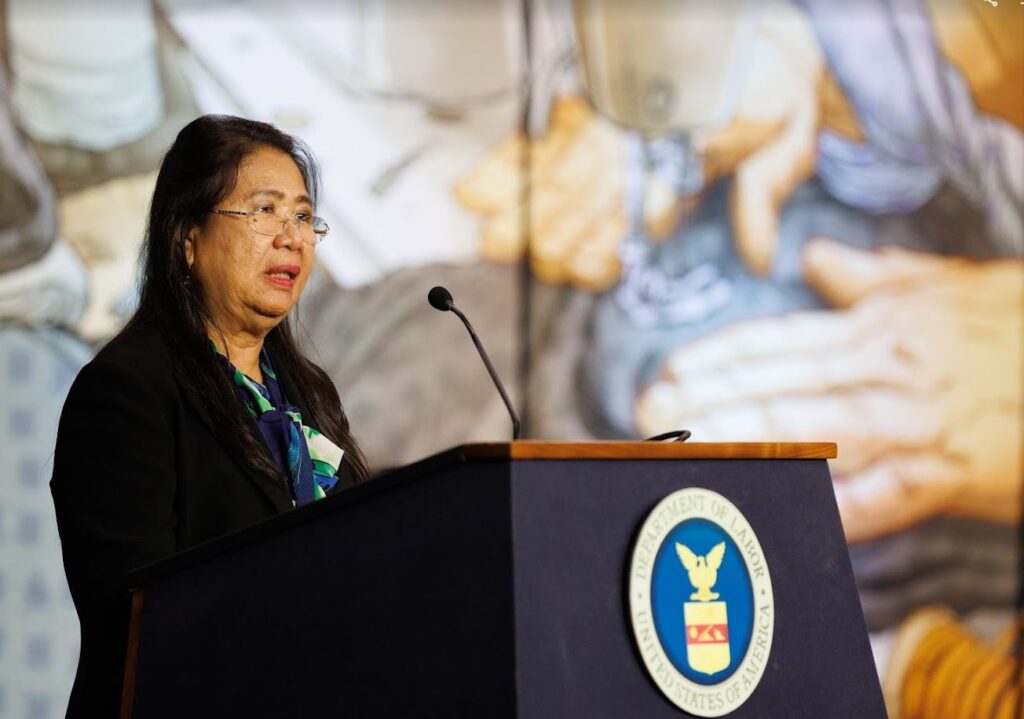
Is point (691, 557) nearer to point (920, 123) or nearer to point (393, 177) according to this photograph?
point (393, 177)

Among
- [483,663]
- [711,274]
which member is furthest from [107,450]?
[711,274]

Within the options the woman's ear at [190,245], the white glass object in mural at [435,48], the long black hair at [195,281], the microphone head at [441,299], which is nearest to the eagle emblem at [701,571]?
the microphone head at [441,299]

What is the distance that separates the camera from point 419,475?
4.18ft

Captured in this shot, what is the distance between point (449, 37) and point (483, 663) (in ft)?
12.0

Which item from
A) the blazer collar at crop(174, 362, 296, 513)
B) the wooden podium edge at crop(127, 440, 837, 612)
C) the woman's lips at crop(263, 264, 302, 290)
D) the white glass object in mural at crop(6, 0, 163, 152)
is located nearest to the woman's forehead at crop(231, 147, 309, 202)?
the woman's lips at crop(263, 264, 302, 290)

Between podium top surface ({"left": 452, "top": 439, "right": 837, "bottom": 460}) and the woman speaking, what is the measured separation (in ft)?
1.98

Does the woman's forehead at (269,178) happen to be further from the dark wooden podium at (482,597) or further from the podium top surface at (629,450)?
the podium top surface at (629,450)

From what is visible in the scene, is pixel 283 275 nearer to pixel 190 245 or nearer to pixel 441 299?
pixel 190 245

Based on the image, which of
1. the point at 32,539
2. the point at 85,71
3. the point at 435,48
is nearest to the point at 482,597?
the point at 32,539

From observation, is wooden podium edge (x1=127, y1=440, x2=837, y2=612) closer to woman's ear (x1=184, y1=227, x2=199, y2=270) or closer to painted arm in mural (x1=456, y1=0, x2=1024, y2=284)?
woman's ear (x1=184, y1=227, x2=199, y2=270)

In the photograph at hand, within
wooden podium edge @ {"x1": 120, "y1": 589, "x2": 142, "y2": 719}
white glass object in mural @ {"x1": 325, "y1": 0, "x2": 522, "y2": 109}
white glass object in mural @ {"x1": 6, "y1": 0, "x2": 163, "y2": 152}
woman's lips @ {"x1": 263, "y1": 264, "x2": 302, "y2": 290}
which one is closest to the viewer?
wooden podium edge @ {"x1": 120, "y1": 589, "x2": 142, "y2": 719}

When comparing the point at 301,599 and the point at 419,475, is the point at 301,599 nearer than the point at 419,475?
No

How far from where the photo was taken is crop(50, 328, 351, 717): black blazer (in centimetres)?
161

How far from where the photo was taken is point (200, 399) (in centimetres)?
182
